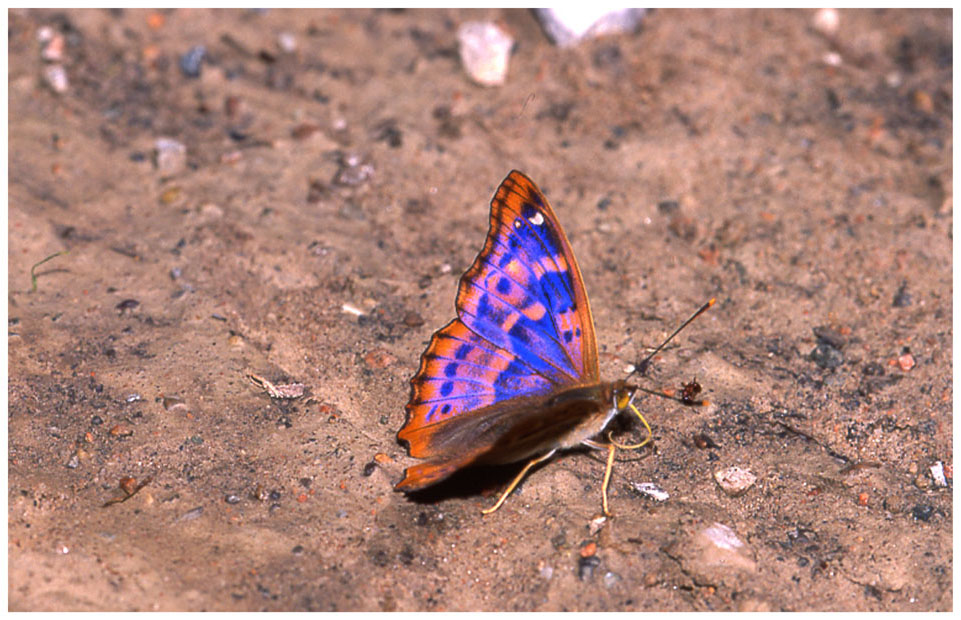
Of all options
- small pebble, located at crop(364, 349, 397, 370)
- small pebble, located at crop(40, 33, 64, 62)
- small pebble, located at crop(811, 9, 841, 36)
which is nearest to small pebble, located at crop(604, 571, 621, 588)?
small pebble, located at crop(364, 349, 397, 370)

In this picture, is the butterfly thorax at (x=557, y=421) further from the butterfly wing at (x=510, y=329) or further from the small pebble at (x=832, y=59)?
the small pebble at (x=832, y=59)

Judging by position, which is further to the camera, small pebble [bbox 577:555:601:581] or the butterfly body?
the butterfly body

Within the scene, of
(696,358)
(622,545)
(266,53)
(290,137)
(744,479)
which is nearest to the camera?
(622,545)

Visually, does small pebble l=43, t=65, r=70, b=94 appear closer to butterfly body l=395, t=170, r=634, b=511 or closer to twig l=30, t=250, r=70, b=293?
twig l=30, t=250, r=70, b=293

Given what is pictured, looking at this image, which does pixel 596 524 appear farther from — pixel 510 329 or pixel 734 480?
pixel 510 329

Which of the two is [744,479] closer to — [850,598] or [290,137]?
[850,598]

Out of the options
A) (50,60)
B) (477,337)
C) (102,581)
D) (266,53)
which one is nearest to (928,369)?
(477,337)
